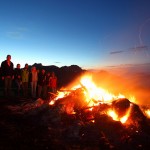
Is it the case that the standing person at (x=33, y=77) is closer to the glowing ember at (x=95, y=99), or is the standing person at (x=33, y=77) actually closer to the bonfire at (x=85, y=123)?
the glowing ember at (x=95, y=99)

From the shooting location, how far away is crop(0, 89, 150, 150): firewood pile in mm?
11023

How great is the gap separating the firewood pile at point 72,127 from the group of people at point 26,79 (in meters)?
2.77

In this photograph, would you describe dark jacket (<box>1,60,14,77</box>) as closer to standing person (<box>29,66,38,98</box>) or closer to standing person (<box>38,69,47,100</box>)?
standing person (<box>29,66,38,98</box>)

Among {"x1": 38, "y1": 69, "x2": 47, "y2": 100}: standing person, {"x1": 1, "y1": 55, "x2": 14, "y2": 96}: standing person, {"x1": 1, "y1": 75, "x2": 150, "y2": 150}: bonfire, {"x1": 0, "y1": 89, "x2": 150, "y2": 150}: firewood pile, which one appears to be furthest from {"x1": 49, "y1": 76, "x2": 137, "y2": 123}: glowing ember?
{"x1": 1, "y1": 55, "x2": 14, "y2": 96}: standing person

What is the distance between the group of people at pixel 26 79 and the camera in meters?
18.8

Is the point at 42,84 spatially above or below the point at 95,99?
A: above

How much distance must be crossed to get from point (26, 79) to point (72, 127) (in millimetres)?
9929

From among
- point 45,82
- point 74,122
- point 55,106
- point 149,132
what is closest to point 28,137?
point 74,122

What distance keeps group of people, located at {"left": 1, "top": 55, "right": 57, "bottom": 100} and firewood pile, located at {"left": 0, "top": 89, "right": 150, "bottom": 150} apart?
2771 millimetres

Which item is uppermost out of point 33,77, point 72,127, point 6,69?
point 6,69

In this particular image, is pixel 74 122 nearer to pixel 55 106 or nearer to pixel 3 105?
pixel 55 106

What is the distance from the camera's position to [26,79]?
21.6 meters

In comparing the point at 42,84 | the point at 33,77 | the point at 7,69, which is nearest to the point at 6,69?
the point at 7,69

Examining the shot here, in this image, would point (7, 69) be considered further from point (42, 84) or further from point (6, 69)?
point (42, 84)
